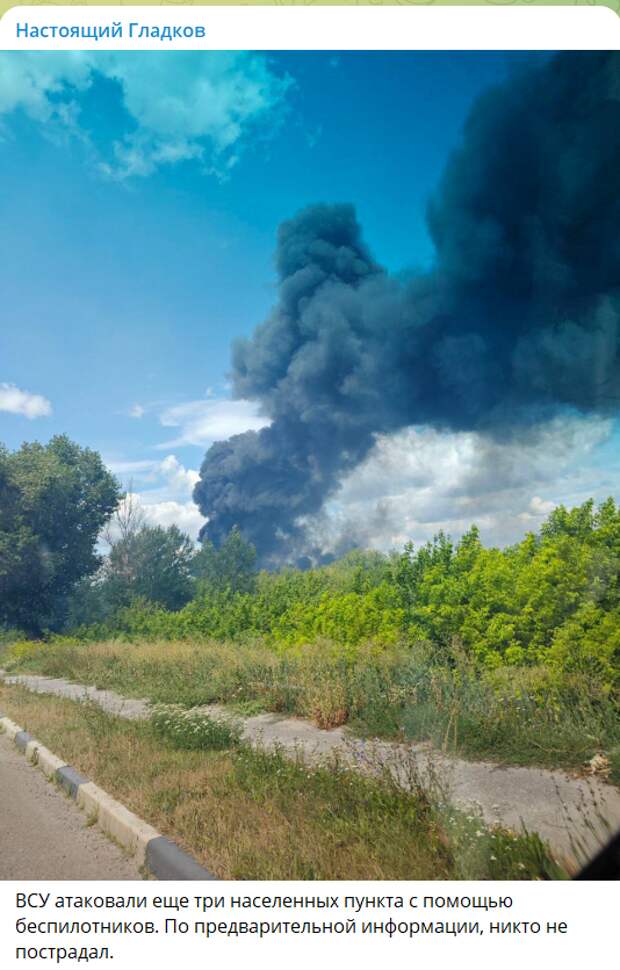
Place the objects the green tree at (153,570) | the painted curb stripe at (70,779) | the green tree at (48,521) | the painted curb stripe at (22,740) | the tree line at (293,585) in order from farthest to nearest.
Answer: the green tree at (48,521) → the green tree at (153,570) → the painted curb stripe at (22,740) → the tree line at (293,585) → the painted curb stripe at (70,779)

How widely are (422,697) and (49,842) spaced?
354 cm

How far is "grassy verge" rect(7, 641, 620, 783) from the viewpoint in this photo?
4848 millimetres

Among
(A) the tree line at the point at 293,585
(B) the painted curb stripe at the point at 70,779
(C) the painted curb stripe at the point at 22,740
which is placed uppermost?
(A) the tree line at the point at 293,585

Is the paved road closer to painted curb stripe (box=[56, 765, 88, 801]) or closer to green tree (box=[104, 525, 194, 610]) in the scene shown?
painted curb stripe (box=[56, 765, 88, 801])

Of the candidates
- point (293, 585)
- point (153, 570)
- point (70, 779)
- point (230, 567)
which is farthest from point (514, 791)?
point (153, 570)

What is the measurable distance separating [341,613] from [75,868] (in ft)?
21.5

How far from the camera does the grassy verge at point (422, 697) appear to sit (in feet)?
15.9

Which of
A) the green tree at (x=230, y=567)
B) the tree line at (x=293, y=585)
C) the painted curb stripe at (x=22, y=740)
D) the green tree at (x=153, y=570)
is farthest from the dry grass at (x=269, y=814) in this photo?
the green tree at (x=153, y=570)

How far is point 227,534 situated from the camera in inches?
802

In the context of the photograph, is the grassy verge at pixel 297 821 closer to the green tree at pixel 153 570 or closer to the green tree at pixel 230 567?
the green tree at pixel 230 567

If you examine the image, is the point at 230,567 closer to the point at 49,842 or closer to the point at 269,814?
the point at 49,842

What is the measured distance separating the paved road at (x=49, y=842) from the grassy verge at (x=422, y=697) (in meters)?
2.47
